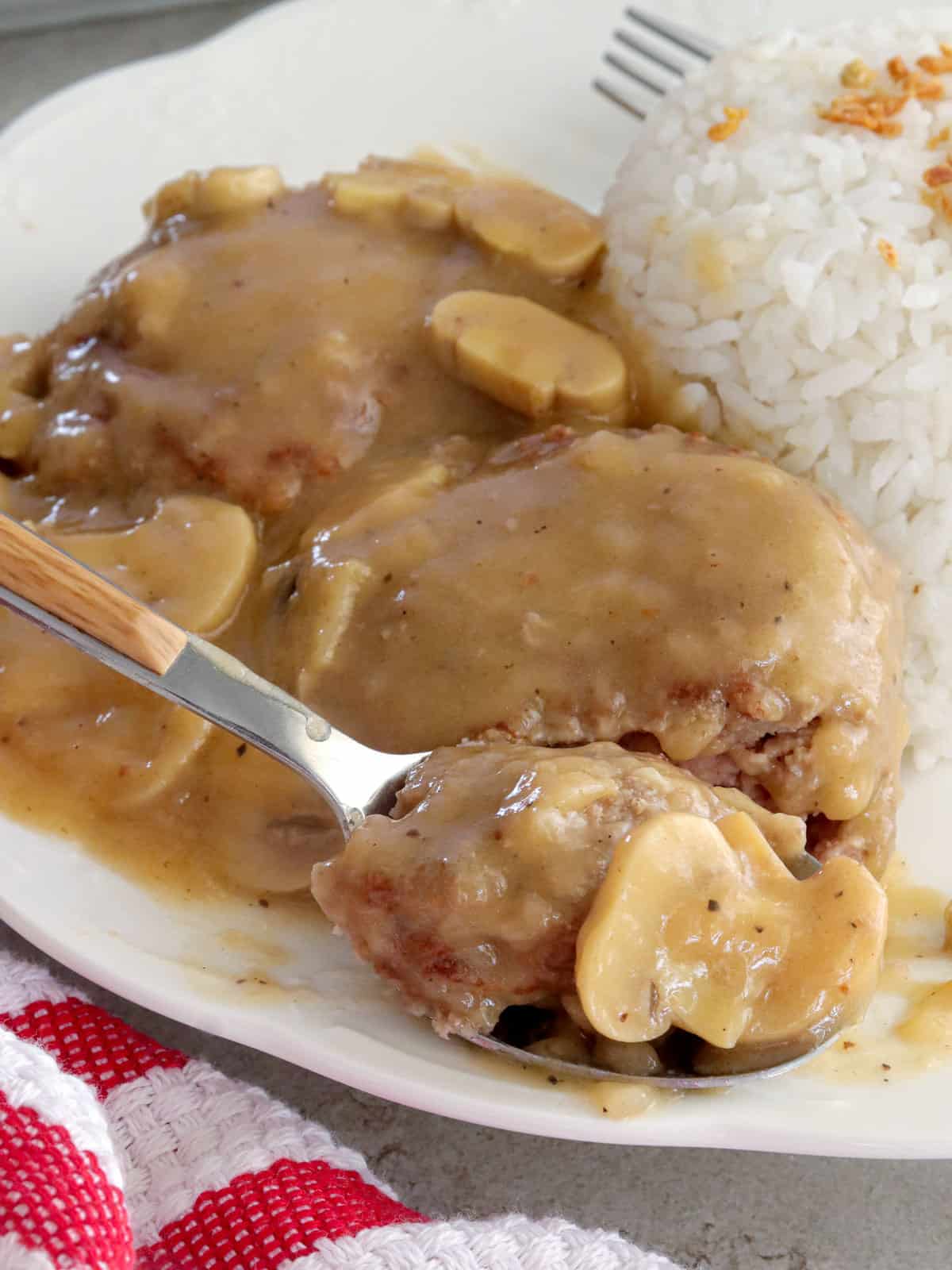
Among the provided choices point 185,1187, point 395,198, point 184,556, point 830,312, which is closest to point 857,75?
point 830,312

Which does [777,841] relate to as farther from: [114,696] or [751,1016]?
[114,696]

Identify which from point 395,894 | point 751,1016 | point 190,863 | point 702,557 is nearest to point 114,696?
point 190,863

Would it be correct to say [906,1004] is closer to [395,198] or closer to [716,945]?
[716,945]

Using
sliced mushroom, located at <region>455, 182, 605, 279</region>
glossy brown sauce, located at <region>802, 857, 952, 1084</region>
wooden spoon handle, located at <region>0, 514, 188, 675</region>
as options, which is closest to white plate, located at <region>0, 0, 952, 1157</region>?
glossy brown sauce, located at <region>802, 857, 952, 1084</region>

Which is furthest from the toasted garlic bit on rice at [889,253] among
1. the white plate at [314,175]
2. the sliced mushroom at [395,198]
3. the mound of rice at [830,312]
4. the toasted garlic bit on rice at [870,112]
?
the white plate at [314,175]

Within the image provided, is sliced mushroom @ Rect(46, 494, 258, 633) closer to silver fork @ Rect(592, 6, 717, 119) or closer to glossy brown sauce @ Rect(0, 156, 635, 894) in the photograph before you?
glossy brown sauce @ Rect(0, 156, 635, 894)
